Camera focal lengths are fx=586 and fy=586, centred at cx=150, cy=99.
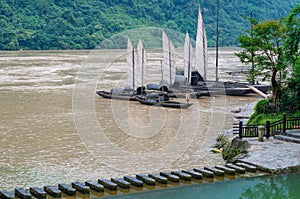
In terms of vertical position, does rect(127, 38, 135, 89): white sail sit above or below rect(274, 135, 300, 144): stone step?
above

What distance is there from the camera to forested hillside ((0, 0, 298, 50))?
105m

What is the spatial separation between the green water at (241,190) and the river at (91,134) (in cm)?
382

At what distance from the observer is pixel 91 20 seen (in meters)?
111

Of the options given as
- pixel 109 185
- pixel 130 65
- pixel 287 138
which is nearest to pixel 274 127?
pixel 287 138

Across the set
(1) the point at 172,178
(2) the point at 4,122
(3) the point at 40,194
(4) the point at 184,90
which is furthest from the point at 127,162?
(4) the point at 184,90

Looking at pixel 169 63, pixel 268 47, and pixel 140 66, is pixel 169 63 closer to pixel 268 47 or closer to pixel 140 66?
pixel 140 66

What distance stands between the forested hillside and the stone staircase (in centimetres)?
8099

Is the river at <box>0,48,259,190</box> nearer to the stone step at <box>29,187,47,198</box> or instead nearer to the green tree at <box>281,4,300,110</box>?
the stone step at <box>29,187,47,198</box>

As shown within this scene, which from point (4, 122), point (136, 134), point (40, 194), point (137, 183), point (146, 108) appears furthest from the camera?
point (146, 108)

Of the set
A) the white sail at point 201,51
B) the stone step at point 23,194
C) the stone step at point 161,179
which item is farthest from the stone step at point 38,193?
the white sail at point 201,51

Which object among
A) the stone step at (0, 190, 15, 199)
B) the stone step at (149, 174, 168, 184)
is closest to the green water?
the stone step at (149, 174, 168, 184)

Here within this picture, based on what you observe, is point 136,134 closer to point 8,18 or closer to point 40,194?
point 40,194

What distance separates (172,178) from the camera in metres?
15.9

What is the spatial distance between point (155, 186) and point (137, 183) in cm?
53
